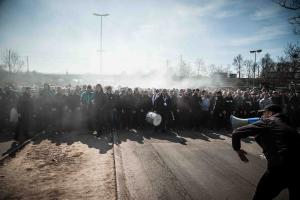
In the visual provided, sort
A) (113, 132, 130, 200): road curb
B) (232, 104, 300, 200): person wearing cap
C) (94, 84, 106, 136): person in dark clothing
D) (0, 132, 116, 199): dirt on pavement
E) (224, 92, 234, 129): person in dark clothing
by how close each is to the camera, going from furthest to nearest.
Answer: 1. (224, 92, 234, 129): person in dark clothing
2. (94, 84, 106, 136): person in dark clothing
3. (0, 132, 116, 199): dirt on pavement
4. (113, 132, 130, 200): road curb
5. (232, 104, 300, 200): person wearing cap

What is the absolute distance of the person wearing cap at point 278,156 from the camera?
3578 millimetres

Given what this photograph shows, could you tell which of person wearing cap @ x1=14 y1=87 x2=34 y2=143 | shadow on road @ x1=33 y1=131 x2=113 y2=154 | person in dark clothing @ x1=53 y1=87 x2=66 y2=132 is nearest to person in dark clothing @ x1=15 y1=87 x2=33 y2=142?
person wearing cap @ x1=14 y1=87 x2=34 y2=143

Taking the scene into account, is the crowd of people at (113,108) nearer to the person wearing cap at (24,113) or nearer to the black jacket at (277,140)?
the person wearing cap at (24,113)

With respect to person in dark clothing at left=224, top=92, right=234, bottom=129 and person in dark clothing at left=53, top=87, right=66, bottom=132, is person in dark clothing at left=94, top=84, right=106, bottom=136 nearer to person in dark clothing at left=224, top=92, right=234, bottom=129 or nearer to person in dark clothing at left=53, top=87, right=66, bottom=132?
person in dark clothing at left=53, top=87, right=66, bottom=132

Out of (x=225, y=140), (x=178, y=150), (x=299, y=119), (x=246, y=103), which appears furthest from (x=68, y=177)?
(x=299, y=119)

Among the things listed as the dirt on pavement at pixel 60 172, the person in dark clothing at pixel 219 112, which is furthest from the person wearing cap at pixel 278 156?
the person in dark clothing at pixel 219 112

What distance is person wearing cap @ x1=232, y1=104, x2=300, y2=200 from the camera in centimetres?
358

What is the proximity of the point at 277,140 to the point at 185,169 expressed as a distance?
12.1 feet

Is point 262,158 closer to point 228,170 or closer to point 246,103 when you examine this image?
point 228,170

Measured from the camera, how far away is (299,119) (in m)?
15.7

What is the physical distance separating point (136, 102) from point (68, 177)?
7697 mm

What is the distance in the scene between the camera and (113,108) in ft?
41.8

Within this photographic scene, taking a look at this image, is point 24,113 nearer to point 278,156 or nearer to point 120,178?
point 120,178

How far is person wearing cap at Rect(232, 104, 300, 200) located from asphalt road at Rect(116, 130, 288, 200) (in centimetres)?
166
